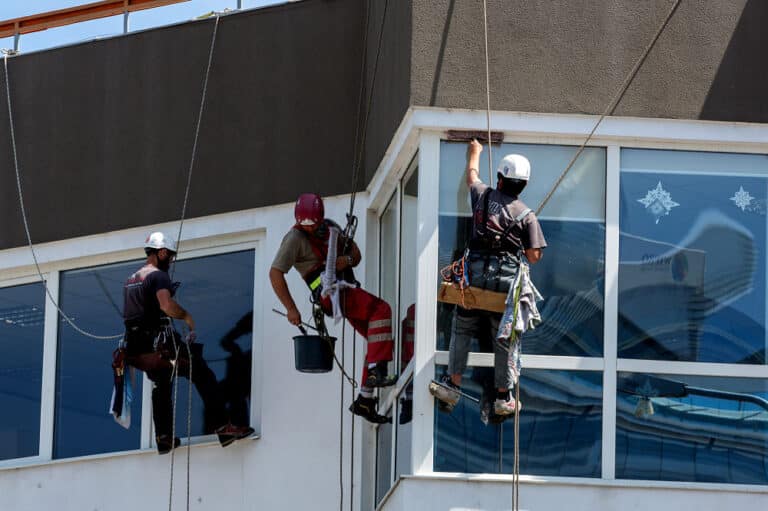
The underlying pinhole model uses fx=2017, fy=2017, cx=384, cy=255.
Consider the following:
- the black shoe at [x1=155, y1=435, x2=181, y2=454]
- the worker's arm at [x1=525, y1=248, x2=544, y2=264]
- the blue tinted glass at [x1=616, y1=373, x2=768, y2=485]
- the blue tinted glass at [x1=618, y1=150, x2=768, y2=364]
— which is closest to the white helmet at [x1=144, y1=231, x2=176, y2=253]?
the black shoe at [x1=155, y1=435, x2=181, y2=454]

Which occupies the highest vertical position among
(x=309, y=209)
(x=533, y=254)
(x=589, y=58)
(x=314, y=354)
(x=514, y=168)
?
(x=589, y=58)

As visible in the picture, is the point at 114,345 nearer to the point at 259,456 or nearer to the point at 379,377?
the point at 259,456

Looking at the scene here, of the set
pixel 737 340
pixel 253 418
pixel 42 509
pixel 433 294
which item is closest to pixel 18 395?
pixel 42 509

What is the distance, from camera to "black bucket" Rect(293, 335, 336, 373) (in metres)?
14.4

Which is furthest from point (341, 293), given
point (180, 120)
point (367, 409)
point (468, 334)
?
point (180, 120)

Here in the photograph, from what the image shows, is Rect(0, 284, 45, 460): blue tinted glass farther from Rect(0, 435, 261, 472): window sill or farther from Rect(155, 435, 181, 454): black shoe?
Rect(155, 435, 181, 454): black shoe

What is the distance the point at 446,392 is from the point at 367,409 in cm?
116

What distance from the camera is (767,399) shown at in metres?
13.4

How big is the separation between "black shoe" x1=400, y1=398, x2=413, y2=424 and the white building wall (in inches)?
40.1

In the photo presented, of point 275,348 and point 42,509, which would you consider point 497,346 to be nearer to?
point 275,348

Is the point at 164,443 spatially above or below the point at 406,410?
below

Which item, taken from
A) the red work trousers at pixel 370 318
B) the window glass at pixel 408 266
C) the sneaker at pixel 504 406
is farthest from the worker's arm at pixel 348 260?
the sneaker at pixel 504 406

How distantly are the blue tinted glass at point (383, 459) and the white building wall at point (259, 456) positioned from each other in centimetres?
15

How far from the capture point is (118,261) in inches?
650
